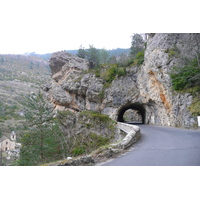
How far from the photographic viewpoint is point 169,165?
575 cm

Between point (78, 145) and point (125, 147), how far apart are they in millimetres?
15414

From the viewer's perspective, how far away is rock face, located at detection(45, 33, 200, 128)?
21.3m

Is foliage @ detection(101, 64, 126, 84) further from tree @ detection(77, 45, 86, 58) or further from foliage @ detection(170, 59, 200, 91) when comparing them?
foliage @ detection(170, 59, 200, 91)

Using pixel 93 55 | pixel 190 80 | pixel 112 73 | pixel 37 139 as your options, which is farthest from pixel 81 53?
pixel 37 139

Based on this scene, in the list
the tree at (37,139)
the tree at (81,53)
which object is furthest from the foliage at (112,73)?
the tree at (37,139)

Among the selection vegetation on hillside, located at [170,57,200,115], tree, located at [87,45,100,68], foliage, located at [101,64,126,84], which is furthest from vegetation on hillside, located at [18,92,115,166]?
tree, located at [87,45,100,68]

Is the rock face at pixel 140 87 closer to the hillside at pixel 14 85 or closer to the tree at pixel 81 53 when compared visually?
the tree at pixel 81 53

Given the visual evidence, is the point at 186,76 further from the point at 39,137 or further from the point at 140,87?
the point at 39,137

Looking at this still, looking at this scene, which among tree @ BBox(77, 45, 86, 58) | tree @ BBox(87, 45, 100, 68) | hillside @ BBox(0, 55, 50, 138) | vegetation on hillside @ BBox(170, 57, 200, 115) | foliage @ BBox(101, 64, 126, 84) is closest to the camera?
vegetation on hillside @ BBox(170, 57, 200, 115)

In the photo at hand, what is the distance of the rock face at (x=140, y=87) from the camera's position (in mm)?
21281

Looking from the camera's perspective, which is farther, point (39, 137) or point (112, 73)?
point (112, 73)

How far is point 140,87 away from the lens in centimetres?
3020

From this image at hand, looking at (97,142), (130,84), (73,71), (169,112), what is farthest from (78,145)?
(73,71)

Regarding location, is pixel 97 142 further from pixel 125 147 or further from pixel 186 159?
pixel 186 159
